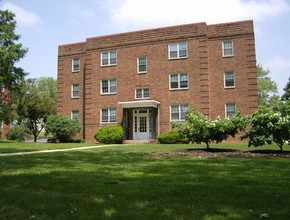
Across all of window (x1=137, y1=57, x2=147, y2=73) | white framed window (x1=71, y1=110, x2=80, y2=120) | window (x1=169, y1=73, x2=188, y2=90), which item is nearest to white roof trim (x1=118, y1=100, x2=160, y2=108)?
window (x1=169, y1=73, x2=188, y2=90)

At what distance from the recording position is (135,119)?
102 feet

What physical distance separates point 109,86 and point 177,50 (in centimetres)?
743

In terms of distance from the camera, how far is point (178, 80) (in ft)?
97.9

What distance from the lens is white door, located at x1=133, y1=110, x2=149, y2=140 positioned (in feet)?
101

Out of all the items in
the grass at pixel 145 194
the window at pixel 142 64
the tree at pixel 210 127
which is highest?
the window at pixel 142 64

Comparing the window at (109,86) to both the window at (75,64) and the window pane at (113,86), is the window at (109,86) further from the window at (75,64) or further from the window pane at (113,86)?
the window at (75,64)

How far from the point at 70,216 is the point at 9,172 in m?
4.94

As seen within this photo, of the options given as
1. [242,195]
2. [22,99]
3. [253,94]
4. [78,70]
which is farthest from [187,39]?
[242,195]

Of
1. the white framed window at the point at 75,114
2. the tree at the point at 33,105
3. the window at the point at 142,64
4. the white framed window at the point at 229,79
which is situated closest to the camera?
the white framed window at the point at 229,79

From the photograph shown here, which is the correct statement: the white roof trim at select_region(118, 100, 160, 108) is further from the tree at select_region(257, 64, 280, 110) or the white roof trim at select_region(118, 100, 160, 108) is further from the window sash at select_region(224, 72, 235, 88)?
the tree at select_region(257, 64, 280, 110)

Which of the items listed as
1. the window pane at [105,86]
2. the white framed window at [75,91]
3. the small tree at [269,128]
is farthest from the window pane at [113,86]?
the small tree at [269,128]

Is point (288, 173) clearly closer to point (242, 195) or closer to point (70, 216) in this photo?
point (242, 195)

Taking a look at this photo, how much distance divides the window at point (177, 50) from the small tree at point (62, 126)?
11.0 m

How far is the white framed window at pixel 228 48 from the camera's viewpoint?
95.3 feet
